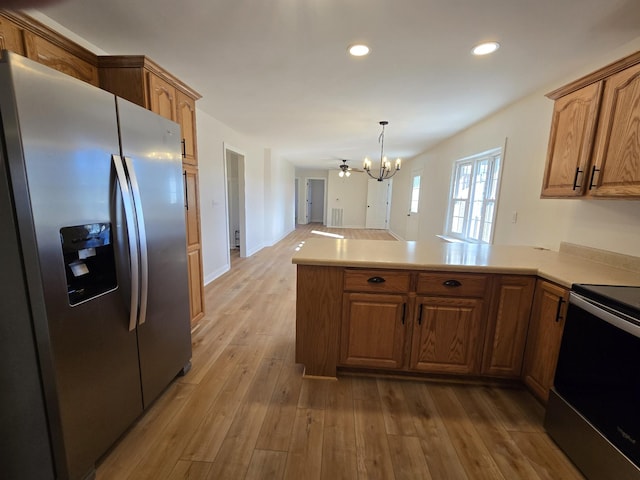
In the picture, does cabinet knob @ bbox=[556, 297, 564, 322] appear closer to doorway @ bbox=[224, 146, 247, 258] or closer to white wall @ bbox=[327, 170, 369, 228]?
doorway @ bbox=[224, 146, 247, 258]

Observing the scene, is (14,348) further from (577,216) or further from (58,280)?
(577,216)

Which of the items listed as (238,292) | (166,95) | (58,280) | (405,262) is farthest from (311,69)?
(238,292)

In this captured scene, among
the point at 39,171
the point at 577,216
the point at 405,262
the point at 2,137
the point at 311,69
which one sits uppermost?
the point at 311,69

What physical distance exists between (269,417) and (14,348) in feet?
4.12

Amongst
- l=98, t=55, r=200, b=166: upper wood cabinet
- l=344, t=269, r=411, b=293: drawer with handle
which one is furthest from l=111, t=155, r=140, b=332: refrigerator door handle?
l=344, t=269, r=411, b=293: drawer with handle

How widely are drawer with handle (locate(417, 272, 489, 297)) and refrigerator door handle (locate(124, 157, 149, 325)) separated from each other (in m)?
Answer: 1.64

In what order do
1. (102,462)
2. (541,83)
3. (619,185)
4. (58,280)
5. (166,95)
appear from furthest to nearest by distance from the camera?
(541,83) → (166,95) → (619,185) → (102,462) → (58,280)

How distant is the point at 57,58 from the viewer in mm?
1602

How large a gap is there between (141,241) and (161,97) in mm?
1238

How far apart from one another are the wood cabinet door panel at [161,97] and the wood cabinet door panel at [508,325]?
264 cm

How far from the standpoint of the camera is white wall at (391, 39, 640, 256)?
1.93 meters

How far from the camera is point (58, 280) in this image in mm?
1049

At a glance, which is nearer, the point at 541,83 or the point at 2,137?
the point at 2,137

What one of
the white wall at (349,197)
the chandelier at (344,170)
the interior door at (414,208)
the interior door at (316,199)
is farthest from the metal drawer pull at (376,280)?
the interior door at (316,199)
